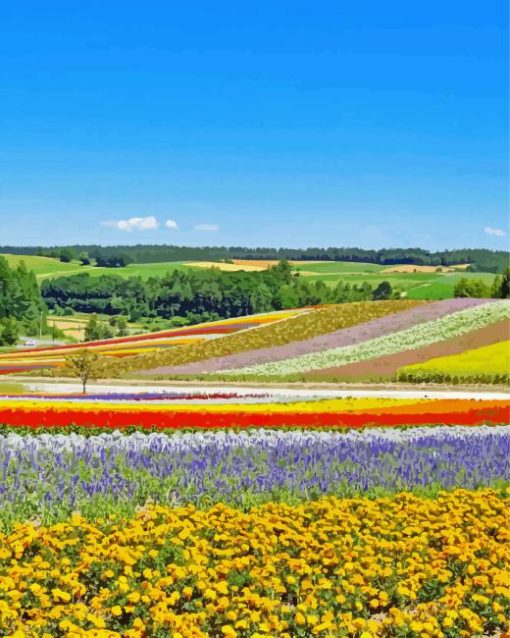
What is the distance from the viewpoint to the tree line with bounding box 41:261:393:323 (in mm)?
152875

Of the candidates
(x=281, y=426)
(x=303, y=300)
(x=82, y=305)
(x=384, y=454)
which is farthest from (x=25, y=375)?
(x=82, y=305)

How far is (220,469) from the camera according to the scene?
1383 centimetres

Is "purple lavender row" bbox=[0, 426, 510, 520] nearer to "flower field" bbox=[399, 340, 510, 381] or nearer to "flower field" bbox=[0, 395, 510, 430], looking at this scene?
"flower field" bbox=[0, 395, 510, 430]

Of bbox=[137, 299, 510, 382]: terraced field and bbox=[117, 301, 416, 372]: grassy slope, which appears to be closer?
bbox=[137, 299, 510, 382]: terraced field

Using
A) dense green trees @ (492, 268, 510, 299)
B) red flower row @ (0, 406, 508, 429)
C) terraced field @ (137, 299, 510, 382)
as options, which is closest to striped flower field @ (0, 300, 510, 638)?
red flower row @ (0, 406, 508, 429)

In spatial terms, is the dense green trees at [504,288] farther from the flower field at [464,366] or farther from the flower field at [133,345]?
the flower field at [464,366]

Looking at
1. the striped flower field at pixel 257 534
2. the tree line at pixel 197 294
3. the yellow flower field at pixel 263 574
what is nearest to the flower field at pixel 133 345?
the striped flower field at pixel 257 534

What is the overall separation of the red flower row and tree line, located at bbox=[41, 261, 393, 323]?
121 metres

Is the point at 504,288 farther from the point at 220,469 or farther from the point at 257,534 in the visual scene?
the point at 257,534

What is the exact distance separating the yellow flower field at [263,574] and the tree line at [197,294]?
134579 mm

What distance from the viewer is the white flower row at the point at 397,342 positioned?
53.4 meters

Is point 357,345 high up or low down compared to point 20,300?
up

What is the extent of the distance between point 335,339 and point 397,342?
5.08 m

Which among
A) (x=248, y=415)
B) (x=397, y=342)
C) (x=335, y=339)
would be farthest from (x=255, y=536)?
(x=335, y=339)
